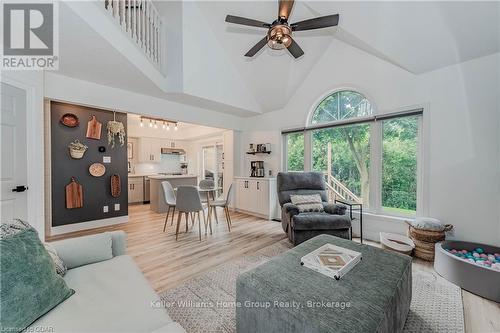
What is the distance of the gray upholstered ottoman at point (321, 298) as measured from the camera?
1021mm

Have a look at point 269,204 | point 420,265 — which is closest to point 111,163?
A: point 269,204

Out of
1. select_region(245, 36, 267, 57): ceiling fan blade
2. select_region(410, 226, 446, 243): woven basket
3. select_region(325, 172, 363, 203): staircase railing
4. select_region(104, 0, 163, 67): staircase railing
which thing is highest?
select_region(104, 0, 163, 67): staircase railing

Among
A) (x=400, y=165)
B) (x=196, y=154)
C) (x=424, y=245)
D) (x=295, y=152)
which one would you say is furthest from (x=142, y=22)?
(x=196, y=154)

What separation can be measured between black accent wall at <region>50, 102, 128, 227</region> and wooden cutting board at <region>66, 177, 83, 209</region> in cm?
6

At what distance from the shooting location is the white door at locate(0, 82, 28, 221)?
→ 2004 mm

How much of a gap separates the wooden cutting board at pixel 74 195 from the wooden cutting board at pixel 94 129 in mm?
822

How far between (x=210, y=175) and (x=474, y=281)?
6514mm

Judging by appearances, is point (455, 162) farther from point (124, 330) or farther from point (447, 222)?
point (124, 330)

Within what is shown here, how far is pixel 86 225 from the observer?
3.70m

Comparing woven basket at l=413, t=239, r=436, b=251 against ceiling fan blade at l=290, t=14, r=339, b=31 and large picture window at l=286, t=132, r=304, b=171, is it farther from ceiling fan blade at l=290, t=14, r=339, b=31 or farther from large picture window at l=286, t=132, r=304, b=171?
ceiling fan blade at l=290, t=14, r=339, b=31

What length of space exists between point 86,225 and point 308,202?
3.98 m

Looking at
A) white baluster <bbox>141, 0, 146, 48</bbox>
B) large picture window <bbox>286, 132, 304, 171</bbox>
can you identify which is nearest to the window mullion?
large picture window <bbox>286, 132, 304, 171</bbox>

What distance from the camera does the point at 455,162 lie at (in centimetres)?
258

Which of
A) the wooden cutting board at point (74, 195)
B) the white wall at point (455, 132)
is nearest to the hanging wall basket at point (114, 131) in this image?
the wooden cutting board at point (74, 195)
